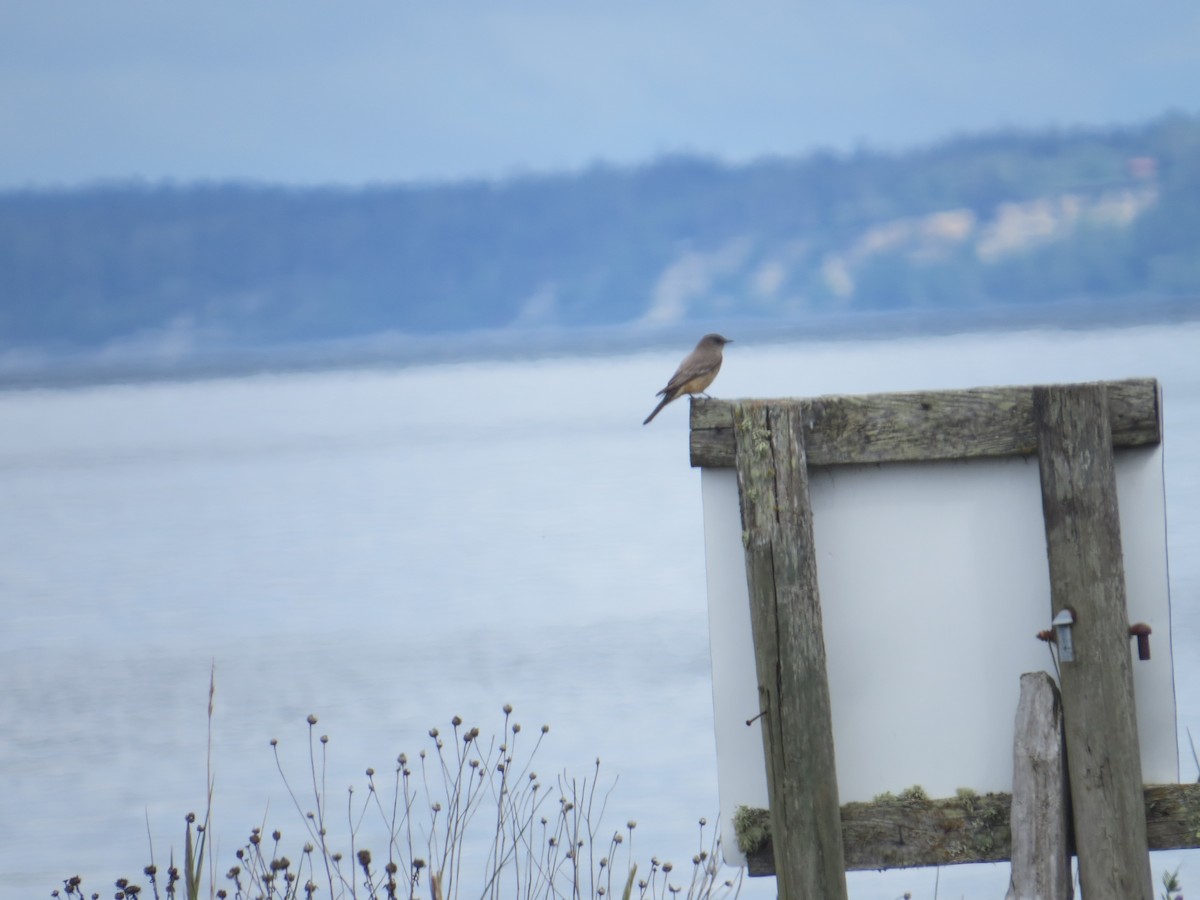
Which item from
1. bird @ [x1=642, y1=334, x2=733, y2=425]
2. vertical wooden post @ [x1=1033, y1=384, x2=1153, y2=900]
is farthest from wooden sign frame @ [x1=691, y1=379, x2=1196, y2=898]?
bird @ [x1=642, y1=334, x2=733, y2=425]

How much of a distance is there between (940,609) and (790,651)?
0.65ft

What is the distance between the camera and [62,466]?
16.8 meters

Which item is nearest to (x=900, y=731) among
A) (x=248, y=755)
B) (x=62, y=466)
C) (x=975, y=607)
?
(x=975, y=607)

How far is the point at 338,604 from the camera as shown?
9594mm

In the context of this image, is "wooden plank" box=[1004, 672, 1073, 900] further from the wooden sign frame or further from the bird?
the bird

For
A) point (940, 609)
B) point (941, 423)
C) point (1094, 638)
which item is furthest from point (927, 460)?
point (1094, 638)

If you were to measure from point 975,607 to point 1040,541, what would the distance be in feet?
0.37

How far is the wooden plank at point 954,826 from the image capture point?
5.97 feet

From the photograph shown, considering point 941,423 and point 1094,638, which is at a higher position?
point 941,423

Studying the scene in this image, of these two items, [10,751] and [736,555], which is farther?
[10,751]

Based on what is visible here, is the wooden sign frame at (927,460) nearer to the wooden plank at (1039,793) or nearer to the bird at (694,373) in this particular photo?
the wooden plank at (1039,793)

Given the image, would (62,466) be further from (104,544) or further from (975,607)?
(975,607)

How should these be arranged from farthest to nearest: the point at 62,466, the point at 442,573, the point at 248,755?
the point at 62,466 < the point at 442,573 < the point at 248,755

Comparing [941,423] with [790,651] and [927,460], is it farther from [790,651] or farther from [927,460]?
[790,651]
